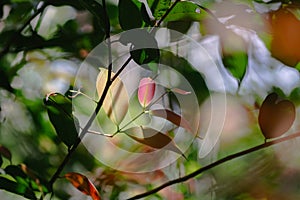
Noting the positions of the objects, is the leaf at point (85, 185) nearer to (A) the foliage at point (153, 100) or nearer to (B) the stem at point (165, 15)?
(A) the foliage at point (153, 100)

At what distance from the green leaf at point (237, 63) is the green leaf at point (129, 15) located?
115mm

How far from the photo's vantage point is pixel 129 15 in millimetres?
377

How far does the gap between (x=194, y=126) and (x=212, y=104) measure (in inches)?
2.3

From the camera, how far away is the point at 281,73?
593 millimetres

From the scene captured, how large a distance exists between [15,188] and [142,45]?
0.50ft

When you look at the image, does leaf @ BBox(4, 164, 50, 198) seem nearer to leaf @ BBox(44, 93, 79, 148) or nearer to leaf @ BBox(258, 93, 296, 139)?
leaf @ BBox(44, 93, 79, 148)

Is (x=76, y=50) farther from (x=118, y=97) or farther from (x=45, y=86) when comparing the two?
(x=118, y=97)

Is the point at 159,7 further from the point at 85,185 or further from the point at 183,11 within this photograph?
the point at 85,185

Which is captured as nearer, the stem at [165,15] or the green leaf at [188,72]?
the stem at [165,15]

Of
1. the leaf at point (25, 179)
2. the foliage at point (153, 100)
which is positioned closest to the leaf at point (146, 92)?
the foliage at point (153, 100)

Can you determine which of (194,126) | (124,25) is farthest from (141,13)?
(194,126)

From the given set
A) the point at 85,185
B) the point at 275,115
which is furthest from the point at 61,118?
the point at 275,115

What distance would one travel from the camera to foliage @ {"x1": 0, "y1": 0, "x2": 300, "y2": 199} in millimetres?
390

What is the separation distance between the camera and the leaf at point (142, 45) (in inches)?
14.6
